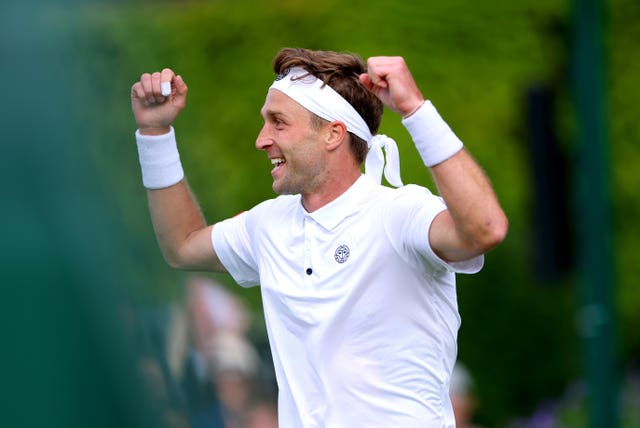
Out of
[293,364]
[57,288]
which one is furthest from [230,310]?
[57,288]

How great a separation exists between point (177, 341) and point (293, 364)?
475 millimetres

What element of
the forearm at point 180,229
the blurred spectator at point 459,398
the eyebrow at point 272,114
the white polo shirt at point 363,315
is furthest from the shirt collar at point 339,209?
the blurred spectator at point 459,398

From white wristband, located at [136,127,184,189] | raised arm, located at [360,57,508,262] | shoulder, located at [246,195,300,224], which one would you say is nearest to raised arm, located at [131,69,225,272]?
white wristband, located at [136,127,184,189]

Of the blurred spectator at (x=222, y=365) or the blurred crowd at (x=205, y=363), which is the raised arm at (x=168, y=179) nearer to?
the blurred crowd at (x=205, y=363)

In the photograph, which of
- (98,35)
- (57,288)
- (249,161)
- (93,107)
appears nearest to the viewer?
(57,288)

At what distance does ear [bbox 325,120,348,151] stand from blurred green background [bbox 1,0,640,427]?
1.62 ft

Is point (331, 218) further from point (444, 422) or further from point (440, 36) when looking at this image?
point (440, 36)

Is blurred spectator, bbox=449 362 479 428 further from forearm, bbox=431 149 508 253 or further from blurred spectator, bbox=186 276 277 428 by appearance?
forearm, bbox=431 149 508 253

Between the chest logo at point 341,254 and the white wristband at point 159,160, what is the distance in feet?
1.55

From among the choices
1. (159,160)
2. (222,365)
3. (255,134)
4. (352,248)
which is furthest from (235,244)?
(255,134)

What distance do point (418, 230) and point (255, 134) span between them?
228 inches

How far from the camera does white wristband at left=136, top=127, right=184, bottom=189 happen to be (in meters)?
3.24

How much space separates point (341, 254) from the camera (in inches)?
121

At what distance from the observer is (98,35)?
3316 mm
